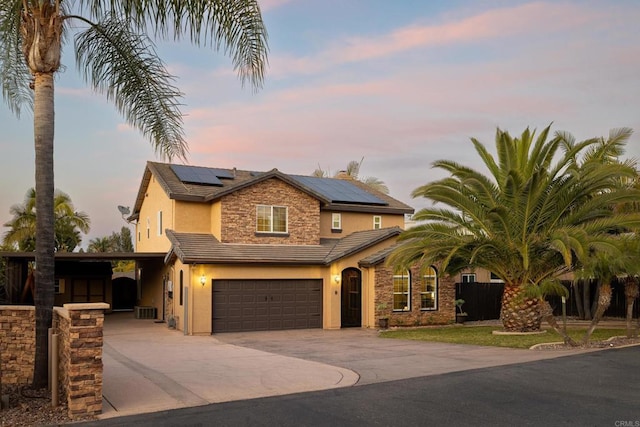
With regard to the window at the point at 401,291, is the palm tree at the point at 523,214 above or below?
above

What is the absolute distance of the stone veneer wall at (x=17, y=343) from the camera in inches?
443

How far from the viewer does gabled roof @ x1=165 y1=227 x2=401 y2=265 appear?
22281 mm

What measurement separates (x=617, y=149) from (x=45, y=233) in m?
20.3

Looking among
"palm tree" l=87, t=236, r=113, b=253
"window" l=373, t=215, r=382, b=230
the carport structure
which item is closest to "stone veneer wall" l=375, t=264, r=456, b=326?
"window" l=373, t=215, r=382, b=230

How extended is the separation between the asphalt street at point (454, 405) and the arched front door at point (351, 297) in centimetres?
1319

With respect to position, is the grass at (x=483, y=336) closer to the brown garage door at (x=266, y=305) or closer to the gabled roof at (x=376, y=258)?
the gabled roof at (x=376, y=258)

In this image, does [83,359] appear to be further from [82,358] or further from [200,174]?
A: [200,174]

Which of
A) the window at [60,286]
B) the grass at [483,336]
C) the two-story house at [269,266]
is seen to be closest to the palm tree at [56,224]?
the window at [60,286]

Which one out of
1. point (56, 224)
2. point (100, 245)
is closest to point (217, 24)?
point (56, 224)

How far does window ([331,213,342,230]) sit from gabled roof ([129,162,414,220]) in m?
0.41

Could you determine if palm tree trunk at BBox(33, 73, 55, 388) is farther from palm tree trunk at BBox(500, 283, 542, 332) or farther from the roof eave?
the roof eave

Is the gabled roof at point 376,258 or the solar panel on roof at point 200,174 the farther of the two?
the solar panel on roof at point 200,174

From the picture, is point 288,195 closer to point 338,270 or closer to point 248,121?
point 338,270

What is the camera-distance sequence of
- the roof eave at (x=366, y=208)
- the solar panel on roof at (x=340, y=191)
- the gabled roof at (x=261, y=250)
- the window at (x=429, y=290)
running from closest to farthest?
1. the gabled roof at (x=261, y=250)
2. the window at (x=429, y=290)
3. the roof eave at (x=366, y=208)
4. the solar panel on roof at (x=340, y=191)
